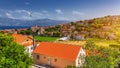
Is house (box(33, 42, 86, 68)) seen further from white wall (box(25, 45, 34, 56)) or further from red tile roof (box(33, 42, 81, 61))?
white wall (box(25, 45, 34, 56))

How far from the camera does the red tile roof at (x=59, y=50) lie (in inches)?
2090

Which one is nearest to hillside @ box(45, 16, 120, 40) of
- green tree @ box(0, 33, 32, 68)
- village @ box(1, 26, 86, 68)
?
village @ box(1, 26, 86, 68)

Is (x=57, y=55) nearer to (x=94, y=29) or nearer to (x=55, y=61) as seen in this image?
(x=55, y=61)

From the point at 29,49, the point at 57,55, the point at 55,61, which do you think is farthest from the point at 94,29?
the point at 57,55

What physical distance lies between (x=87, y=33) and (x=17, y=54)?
9547 cm

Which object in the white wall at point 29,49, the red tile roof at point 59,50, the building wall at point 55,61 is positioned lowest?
the building wall at point 55,61

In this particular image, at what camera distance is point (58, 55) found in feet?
181

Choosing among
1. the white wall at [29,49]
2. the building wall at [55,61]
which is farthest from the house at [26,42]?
the building wall at [55,61]

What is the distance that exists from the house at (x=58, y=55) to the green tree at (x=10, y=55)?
17.9 meters

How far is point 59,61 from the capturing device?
54.6 metres

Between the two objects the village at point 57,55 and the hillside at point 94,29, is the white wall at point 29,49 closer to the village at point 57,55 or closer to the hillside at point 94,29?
the village at point 57,55

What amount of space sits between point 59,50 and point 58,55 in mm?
1943

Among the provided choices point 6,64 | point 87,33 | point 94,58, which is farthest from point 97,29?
point 6,64

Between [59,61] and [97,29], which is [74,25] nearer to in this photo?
[97,29]
